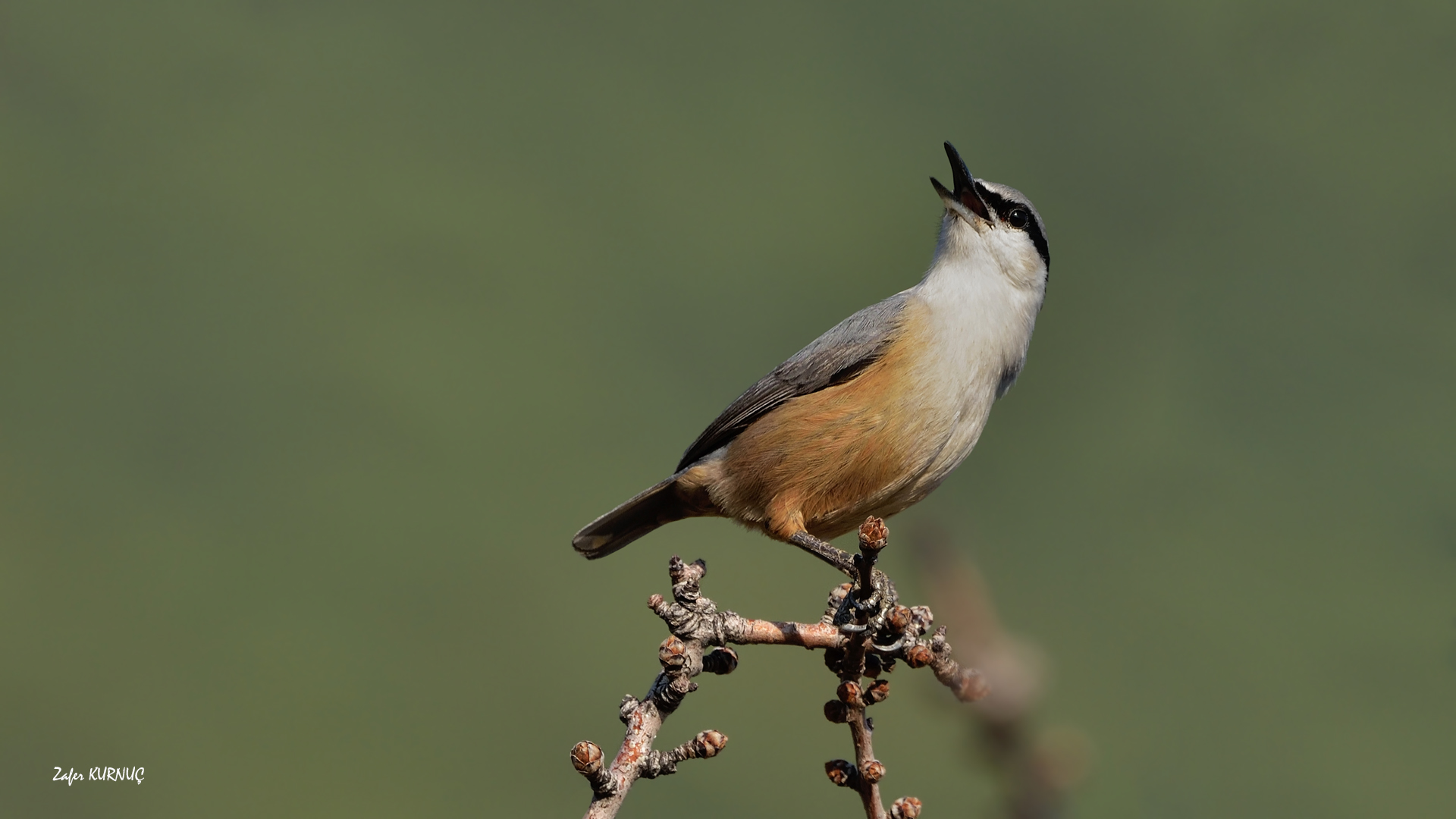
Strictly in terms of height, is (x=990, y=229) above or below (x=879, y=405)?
above

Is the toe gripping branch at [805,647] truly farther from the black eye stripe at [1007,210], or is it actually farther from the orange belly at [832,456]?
the black eye stripe at [1007,210]

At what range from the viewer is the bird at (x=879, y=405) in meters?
3.90

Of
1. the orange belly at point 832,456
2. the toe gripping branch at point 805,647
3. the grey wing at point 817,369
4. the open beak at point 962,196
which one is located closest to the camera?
the toe gripping branch at point 805,647

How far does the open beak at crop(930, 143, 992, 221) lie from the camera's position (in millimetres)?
4527

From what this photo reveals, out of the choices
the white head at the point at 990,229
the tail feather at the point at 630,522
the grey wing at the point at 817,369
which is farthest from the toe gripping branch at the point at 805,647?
the white head at the point at 990,229

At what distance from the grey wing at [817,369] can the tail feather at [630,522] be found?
8.1 inches

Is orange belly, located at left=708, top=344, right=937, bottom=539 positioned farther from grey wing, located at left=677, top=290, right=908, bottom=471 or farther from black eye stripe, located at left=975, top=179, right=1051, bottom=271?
black eye stripe, located at left=975, top=179, right=1051, bottom=271

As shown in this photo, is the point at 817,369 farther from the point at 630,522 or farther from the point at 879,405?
the point at 630,522

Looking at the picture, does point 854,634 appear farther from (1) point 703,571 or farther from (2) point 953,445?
(2) point 953,445

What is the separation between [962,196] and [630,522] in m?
1.98

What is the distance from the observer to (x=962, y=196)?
181 inches

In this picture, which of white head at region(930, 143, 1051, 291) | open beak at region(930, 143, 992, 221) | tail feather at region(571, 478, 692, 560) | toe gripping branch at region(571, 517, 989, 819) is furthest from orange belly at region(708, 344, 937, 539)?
toe gripping branch at region(571, 517, 989, 819)

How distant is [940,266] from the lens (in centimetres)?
451

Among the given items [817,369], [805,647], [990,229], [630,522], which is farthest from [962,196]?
[805,647]
